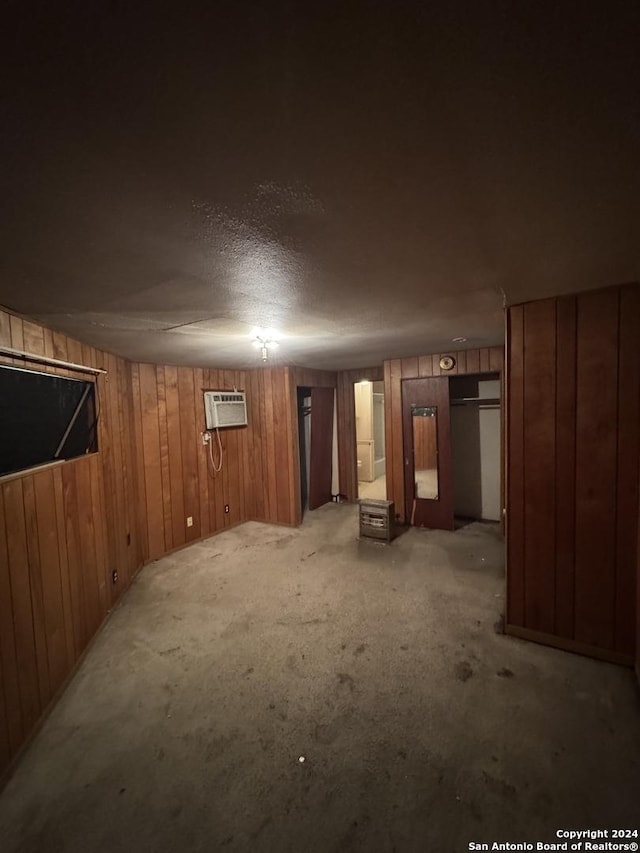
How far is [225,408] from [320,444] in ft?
5.48

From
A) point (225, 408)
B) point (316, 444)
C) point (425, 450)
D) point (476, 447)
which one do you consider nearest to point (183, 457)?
point (225, 408)

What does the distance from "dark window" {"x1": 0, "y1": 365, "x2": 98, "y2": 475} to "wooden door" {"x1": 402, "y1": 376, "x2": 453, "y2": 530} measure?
340 cm

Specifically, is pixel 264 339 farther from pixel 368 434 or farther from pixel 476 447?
pixel 368 434

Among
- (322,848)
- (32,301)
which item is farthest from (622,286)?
(32,301)

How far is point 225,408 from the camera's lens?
458cm

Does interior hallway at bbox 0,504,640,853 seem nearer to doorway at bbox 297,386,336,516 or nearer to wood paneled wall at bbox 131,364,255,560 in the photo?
wood paneled wall at bbox 131,364,255,560

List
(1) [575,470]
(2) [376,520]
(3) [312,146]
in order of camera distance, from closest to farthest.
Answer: (3) [312,146], (1) [575,470], (2) [376,520]

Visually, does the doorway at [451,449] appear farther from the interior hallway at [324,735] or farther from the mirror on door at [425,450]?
the interior hallway at [324,735]

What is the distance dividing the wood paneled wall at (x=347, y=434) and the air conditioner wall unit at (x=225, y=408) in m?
1.66

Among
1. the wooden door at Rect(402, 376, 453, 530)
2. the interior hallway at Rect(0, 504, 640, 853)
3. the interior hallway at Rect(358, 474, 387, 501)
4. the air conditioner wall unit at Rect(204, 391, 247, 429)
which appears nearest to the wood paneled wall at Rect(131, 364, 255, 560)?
the air conditioner wall unit at Rect(204, 391, 247, 429)

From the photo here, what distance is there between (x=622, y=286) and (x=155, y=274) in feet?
7.90

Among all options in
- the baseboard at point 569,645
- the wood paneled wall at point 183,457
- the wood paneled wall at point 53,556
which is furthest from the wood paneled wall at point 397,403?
the wood paneled wall at point 53,556

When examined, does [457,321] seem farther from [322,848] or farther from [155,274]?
[322,848]

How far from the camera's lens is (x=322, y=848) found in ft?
4.26
